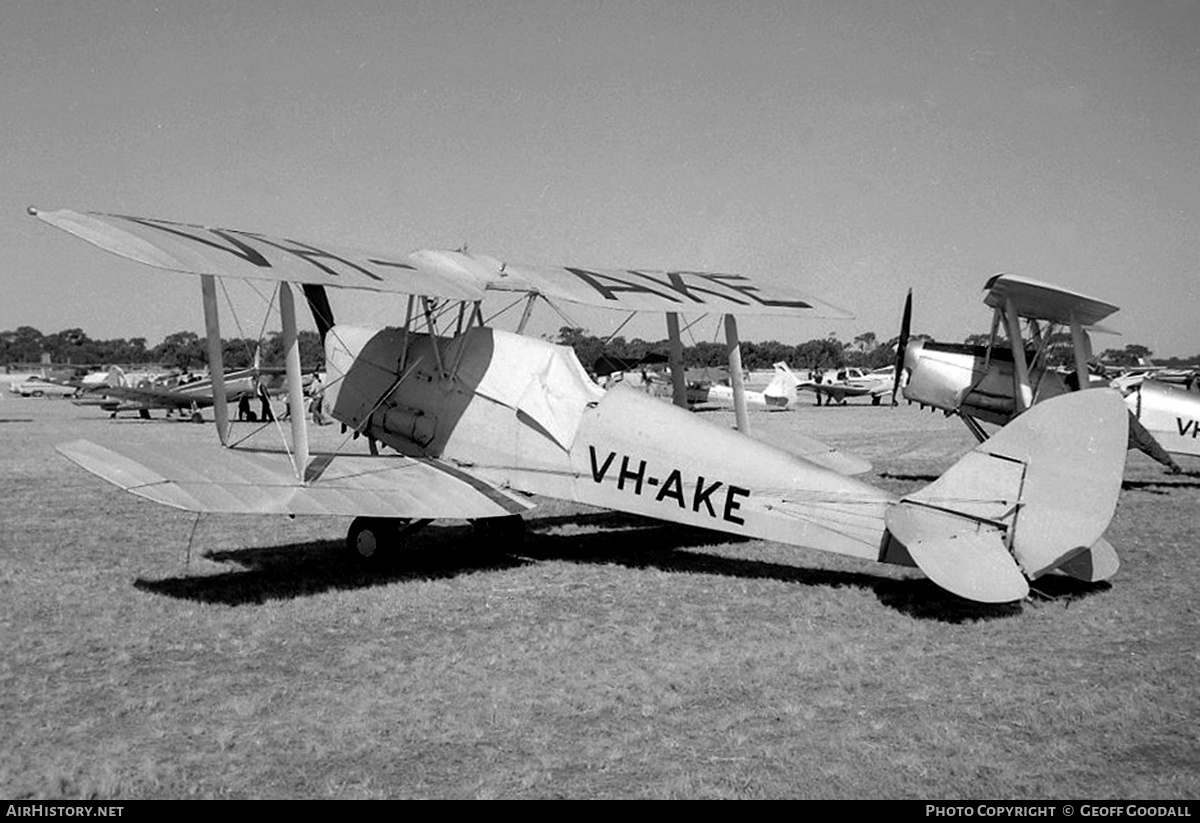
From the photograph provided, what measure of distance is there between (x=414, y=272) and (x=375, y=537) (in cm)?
233

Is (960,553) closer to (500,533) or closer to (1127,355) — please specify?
(500,533)

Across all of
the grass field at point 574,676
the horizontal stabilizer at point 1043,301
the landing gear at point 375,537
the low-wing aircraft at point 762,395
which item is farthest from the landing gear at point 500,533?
the low-wing aircraft at point 762,395

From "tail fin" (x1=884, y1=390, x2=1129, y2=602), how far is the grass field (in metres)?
0.41

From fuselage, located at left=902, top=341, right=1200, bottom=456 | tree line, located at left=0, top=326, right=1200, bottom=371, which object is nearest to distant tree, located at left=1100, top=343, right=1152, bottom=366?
tree line, located at left=0, top=326, right=1200, bottom=371

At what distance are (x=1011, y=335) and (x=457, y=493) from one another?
7855 mm

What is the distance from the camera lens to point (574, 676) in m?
5.03

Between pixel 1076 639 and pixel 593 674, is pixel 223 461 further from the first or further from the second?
pixel 1076 639

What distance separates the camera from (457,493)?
759cm

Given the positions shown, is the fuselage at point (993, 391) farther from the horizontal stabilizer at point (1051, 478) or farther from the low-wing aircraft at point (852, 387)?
the low-wing aircraft at point (852, 387)

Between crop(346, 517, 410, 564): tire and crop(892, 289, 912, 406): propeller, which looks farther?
crop(892, 289, 912, 406): propeller

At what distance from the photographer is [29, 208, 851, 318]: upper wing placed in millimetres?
6496

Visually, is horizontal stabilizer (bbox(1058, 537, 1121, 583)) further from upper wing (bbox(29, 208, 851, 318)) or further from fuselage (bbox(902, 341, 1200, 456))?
fuselage (bbox(902, 341, 1200, 456))

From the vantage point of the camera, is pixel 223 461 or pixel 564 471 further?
pixel 564 471

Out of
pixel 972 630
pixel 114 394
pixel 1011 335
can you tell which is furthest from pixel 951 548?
pixel 114 394
